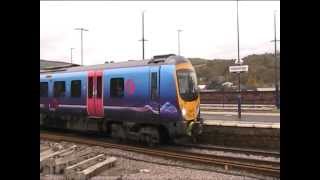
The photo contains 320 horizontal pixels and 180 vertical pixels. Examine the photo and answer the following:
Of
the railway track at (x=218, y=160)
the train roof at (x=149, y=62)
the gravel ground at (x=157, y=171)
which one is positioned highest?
the train roof at (x=149, y=62)

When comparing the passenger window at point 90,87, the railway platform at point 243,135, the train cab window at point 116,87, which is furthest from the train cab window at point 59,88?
the railway platform at point 243,135

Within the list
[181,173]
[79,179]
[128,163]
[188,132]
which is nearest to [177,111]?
[188,132]

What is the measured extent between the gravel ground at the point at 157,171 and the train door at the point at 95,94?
376 cm

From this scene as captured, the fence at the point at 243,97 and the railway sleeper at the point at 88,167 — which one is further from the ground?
the fence at the point at 243,97

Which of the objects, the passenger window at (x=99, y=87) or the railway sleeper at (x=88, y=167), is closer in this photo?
the railway sleeper at (x=88, y=167)

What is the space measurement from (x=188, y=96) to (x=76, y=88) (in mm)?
5547

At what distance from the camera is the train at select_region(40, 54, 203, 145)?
13.9 metres

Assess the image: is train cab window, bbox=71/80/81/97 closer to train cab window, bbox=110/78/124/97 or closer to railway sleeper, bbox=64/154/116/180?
train cab window, bbox=110/78/124/97

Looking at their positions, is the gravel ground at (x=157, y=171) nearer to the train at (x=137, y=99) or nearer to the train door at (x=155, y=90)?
the train at (x=137, y=99)

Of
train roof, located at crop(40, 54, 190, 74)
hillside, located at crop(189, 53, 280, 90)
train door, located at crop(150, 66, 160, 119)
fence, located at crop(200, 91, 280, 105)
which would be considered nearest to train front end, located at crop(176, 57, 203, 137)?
train roof, located at crop(40, 54, 190, 74)

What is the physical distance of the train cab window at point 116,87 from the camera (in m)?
15.3

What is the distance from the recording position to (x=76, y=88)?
57.2 feet

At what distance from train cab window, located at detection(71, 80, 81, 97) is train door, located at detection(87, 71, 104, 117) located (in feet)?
2.34

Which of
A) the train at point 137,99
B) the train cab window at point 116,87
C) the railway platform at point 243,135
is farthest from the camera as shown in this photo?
the train cab window at point 116,87
